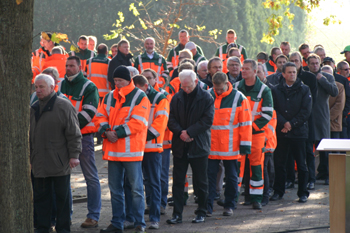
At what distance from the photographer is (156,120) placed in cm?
779

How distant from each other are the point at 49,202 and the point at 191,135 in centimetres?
214

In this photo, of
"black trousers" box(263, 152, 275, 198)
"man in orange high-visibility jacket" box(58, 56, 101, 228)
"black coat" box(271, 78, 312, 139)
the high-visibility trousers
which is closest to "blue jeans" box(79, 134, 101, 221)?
"man in orange high-visibility jacket" box(58, 56, 101, 228)

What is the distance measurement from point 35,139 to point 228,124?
308cm

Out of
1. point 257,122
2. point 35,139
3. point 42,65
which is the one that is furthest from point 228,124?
point 42,65

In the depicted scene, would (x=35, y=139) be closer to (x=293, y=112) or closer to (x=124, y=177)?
(x=124, y=177)

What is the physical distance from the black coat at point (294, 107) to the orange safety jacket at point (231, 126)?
48.4 inches

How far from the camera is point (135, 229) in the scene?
7461 mm

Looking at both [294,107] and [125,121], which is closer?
[125,121]

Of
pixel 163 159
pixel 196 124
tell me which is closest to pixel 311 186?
pixel 163 159

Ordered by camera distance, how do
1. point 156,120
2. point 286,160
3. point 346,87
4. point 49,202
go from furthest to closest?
point 346,87
point 286,160
point 156,120
point 49,202

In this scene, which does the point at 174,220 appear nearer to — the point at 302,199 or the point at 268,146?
the point at 268,146

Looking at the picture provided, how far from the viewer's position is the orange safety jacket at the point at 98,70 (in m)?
13.7

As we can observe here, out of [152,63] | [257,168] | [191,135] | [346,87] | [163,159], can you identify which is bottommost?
[257,168]

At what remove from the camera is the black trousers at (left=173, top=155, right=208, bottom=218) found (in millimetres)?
7992
